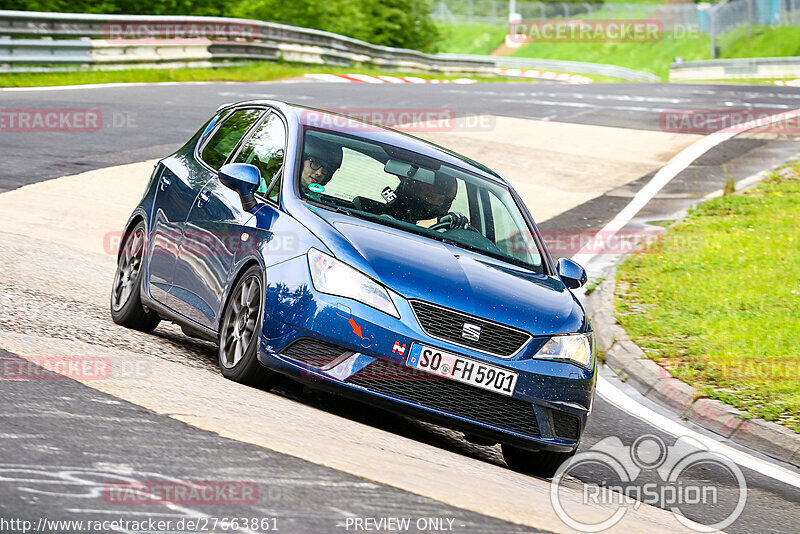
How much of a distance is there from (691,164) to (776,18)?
3792cm

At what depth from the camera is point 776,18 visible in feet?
174

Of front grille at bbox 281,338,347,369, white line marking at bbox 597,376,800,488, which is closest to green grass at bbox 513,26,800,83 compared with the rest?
white line marking at bbox 597,376,800,488

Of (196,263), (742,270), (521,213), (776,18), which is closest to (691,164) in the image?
(742,270)

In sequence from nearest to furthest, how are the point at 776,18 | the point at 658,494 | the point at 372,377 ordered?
the point at 372,377
the point at 658,494
the point at 776,18

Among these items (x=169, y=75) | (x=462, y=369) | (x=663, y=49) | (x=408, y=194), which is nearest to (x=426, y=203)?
(x=408, y=194)

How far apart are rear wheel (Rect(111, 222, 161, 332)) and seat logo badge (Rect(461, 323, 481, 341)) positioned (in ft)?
9.26

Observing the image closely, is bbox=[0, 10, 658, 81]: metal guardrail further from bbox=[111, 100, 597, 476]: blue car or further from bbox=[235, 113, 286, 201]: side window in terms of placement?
bbox=[111, 100, 597, 476]: blue car

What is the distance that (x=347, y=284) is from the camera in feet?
19.7

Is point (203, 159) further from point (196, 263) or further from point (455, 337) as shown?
point (455, 337)

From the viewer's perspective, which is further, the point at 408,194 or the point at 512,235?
the point at 512,235

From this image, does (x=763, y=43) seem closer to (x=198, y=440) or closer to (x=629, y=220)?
(x=629, y=220)

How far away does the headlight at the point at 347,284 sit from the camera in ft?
19.5

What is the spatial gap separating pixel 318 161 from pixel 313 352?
5.12ft

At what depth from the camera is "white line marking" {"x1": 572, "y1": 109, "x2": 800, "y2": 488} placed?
7223 millimetres
